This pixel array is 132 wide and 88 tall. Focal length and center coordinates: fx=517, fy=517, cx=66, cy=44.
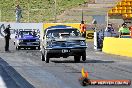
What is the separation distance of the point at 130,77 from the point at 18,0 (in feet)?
176

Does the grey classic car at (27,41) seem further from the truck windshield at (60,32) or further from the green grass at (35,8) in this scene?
the green grass at (35,8)

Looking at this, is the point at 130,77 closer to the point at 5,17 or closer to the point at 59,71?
the point at 59,71

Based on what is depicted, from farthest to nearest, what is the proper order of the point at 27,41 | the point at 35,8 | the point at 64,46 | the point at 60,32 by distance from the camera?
the point at 35,8 → the point at 27,41 → the point at 60,32 → the point at 64,46

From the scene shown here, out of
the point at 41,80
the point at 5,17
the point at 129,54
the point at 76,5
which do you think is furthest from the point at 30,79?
the point at 76,5

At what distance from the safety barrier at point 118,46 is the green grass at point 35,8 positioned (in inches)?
816

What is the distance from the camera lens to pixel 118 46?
3219 centimetres

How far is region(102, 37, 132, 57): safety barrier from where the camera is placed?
30231 mm

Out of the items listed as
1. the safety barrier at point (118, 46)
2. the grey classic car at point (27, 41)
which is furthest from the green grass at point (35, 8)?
the safety barrier at point (118, 46)

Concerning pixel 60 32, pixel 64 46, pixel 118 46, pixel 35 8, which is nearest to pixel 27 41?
pixel 118 46

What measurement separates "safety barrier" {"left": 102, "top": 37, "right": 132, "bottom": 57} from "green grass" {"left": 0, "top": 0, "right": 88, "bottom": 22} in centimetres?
2073

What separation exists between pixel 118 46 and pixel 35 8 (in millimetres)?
33458

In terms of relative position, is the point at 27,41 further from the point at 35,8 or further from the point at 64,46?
the point at 35,8

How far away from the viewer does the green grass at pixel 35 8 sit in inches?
2322

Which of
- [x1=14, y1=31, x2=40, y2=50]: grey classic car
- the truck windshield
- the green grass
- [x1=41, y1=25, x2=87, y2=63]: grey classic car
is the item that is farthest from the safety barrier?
the green grass
